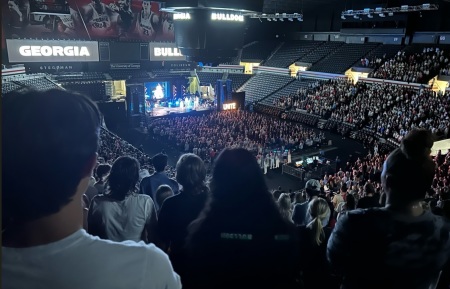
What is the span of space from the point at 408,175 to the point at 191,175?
164 cm

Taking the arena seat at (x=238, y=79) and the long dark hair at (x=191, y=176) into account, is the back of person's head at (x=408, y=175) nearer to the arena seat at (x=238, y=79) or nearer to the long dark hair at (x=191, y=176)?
the long dark hair at (x=191, y=176)

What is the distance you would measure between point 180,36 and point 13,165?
13.9 ft

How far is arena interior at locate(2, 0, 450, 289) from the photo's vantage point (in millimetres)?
2092

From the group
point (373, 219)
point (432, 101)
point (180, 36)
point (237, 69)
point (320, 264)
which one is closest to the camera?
point (373, 219)

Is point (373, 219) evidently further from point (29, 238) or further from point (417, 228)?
point (29, 238)

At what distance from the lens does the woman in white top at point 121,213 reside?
2906 mm

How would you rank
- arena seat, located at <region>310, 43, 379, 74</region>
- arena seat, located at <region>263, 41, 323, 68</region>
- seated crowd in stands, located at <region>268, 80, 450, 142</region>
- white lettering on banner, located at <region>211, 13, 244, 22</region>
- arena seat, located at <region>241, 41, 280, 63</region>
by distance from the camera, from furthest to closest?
arena seat, located at <region>241, 41, 280, 63</region> → arena seat, located at <region>263, 41, 323, 68</region> → arena seat, located at <region>310, 43, 379, 74</region> → seated crowd in stands, located at <region>268, 80, 450, 142</region> → white lettering on banner, located at <region>211, 13, 244, 22</region>

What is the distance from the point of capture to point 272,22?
41.8 meters

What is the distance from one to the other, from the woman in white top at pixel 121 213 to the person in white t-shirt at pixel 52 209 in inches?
68.2

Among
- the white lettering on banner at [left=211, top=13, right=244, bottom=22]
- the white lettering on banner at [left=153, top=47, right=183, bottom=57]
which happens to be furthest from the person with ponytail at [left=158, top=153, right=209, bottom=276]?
the white lettering on banner at [left=153, top=47, right=183, bottom=57]

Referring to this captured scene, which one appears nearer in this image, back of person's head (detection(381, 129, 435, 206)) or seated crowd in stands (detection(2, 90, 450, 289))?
seated crowd in stands (detection(2, 90, 450, 289))

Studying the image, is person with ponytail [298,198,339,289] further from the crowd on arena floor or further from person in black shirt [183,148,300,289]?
the crowd on arena floor

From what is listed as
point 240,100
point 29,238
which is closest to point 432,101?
point 240,100

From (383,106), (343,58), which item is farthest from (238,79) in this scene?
(383,106)
